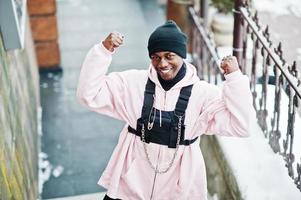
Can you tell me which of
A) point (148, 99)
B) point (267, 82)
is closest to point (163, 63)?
point (148, 99)

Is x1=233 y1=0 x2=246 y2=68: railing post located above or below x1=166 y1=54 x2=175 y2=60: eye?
below

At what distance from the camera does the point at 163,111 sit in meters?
3.47

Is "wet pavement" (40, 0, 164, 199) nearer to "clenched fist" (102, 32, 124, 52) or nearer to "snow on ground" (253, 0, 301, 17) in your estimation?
"snow on ground" (253, 0, 301, 17)

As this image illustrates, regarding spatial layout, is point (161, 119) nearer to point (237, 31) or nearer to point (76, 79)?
point (237, 31)

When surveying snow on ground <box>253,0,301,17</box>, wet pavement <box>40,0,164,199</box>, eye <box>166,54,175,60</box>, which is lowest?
wet pavement <box>40,0,164,199</box>

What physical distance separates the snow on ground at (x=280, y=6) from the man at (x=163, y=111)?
5.93m

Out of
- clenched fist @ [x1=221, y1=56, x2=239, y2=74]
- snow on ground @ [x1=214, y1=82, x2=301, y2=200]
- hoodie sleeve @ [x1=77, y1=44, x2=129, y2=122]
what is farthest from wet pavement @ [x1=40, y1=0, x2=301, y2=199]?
clenched fist @ [x1=221, y1=56, x2=239, y2=74]

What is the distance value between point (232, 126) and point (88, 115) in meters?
3.90

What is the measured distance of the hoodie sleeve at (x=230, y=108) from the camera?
10.8ft

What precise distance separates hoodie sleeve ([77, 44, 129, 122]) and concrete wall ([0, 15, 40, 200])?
676 millimetres

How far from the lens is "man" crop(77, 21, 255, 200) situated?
3.33 m

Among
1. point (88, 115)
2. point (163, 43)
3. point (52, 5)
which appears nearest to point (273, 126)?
point (163, 43)

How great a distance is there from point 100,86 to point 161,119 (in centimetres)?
35

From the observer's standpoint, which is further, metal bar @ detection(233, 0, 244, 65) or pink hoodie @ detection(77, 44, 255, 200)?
metal bar @ detection(233, 0, 244, 65)
